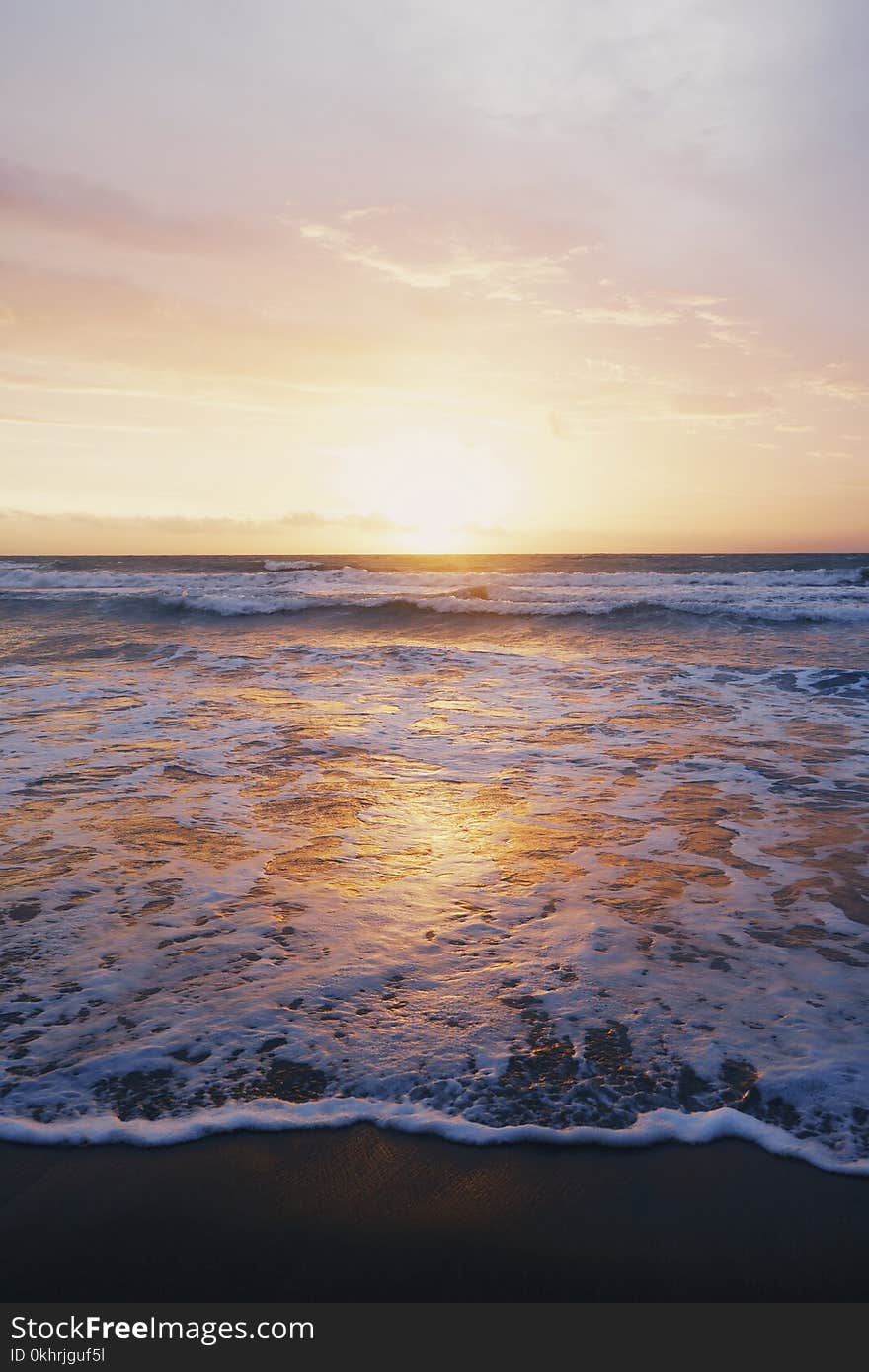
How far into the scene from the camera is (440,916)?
452cm

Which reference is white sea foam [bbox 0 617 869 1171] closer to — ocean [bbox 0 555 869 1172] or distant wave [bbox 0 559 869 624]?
ocean [bbox 0 555 869 1172]

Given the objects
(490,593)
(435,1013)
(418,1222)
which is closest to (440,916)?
(435,1013)

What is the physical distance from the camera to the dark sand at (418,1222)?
227 cm

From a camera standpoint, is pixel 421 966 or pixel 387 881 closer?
→ pixel 421 966

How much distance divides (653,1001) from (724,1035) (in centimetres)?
36

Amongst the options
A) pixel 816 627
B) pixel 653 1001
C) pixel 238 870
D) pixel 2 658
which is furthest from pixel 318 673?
pixel 816 627

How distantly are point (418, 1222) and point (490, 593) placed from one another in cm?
2985

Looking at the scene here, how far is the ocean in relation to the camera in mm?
3008

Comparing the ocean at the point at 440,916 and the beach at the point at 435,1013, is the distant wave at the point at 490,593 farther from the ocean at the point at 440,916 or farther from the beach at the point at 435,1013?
the beach at the point at 435,1013

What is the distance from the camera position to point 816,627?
69.9 feet

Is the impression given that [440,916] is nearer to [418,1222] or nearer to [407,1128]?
[407,1128]

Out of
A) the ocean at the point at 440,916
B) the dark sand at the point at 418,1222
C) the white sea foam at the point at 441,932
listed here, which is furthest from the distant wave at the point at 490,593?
the dark sand at the point at 418,1222

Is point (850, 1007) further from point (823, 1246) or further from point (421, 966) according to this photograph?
point (421, 966)

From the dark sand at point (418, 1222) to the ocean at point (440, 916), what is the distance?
124 mm
